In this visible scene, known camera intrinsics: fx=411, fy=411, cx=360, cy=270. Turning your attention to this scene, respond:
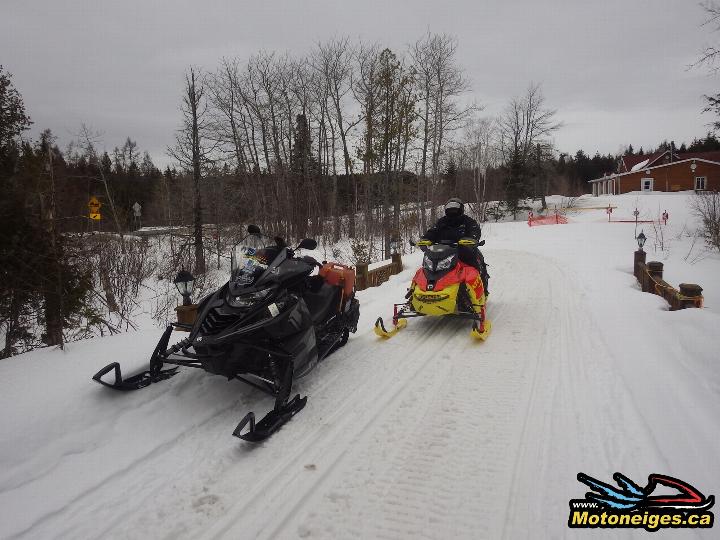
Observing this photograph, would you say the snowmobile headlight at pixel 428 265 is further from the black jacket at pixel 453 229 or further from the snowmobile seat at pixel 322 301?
the snowmobile seat at pixel 322 301

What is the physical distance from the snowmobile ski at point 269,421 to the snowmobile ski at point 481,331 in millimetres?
A: 2514

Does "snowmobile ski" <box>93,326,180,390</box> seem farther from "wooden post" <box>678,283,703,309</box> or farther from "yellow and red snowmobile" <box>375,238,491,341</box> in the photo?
"wooden post" <box>678,283,703,309</box>

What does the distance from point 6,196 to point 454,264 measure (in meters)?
7.91

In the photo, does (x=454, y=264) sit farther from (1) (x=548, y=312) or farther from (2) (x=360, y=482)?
(2) (x=360, y=482)

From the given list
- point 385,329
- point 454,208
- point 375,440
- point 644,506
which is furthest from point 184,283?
point 644,506

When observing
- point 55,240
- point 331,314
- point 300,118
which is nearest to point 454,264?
point 331,314

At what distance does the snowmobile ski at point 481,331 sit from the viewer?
512 cm

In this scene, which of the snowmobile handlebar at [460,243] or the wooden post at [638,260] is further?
the wooden post at [638,260]

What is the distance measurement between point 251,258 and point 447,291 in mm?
2691

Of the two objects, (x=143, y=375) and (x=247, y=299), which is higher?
(x=247, y=299)

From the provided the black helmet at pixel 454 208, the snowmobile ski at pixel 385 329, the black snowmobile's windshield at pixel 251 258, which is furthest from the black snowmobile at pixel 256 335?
the black helmet at pixel 454 208

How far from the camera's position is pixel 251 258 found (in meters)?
3.65

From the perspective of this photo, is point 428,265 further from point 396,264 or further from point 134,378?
point 396,264

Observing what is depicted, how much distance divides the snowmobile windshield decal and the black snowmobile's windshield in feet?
9.11
